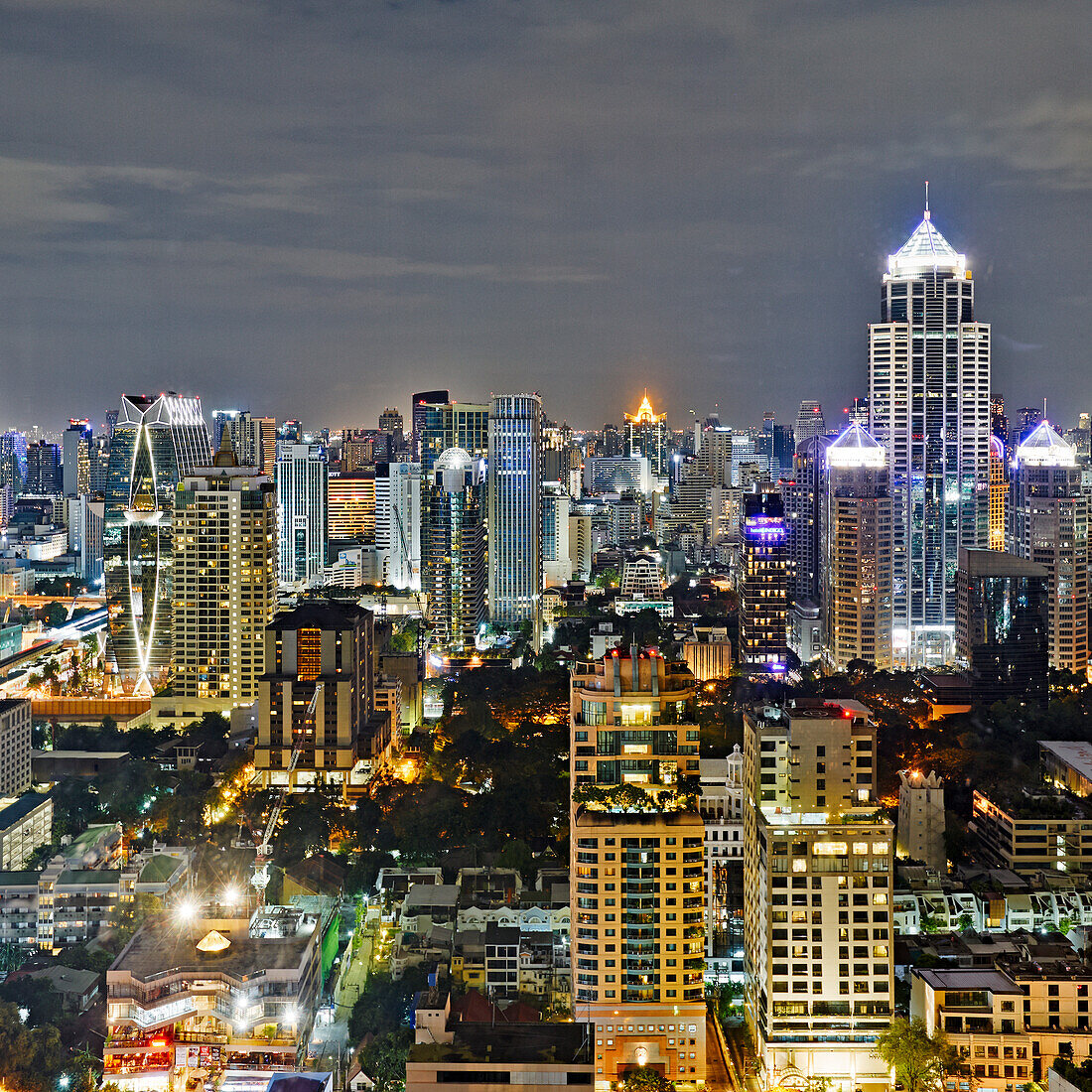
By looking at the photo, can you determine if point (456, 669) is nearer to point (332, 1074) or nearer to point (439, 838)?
point (439, 838)

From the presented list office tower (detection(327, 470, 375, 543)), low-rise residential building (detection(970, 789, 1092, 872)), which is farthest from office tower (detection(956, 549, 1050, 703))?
office tower (detection(327, 470, 375, 543))

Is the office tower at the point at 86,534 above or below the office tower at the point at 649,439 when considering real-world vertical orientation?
below

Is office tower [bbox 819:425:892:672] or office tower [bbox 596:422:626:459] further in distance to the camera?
office tower [bbox 596:422:626:459]

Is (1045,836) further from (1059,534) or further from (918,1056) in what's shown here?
(1059,534)

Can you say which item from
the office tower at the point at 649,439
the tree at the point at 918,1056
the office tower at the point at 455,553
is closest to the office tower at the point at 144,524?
the office tower at the point at 455,553

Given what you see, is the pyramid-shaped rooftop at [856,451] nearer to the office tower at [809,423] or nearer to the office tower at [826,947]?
the office tower at [809,423]

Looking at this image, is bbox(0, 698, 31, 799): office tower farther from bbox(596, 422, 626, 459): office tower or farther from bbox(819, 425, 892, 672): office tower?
bbox(596, 422, 626, 459): office tower
